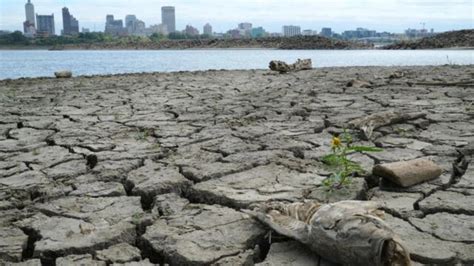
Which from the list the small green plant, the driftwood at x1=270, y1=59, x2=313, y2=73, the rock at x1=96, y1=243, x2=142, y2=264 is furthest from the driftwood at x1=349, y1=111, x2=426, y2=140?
the driftwood at x1=270, y1=59, x2=313, y2=73

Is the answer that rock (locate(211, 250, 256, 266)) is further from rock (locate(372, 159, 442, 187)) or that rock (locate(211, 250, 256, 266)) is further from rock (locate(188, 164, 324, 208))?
rock (locate(372, 159, 442, 187))

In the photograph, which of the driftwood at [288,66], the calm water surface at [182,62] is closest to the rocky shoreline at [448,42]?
the calm water surface at [182,62]

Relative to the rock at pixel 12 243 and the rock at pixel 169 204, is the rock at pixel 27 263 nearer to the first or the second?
the rock at pixel 12 243

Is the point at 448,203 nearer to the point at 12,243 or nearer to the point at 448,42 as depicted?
the point at 12,243

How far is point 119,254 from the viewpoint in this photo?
79.2 inches

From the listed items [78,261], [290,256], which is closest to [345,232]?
[290,256]

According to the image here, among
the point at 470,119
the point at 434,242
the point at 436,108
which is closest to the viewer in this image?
the point at 434,242

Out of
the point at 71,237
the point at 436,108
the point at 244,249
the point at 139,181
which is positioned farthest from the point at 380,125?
the point at 71,237

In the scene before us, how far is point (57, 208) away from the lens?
2502mm

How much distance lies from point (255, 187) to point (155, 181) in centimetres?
55

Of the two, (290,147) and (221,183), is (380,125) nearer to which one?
(290,147)

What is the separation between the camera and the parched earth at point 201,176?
2.04 m

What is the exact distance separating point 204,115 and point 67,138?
4.71ft

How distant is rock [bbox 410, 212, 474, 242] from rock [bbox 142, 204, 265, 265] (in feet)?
2.22
